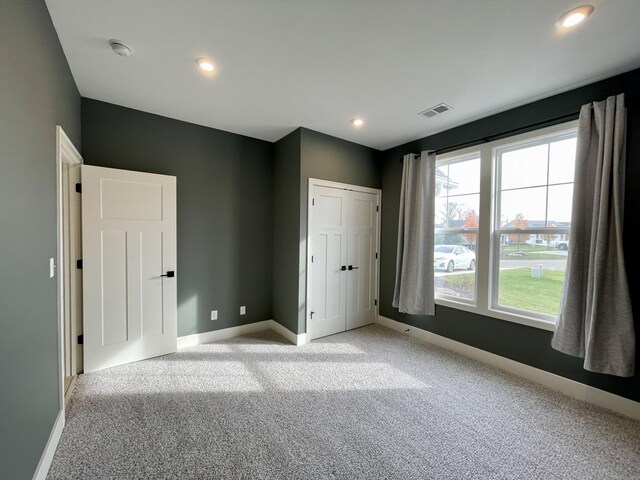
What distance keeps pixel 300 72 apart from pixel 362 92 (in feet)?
2.08

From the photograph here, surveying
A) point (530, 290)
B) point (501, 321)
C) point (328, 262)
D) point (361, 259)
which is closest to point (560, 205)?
point (530, 290)

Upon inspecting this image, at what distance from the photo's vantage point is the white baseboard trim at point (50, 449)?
144cm

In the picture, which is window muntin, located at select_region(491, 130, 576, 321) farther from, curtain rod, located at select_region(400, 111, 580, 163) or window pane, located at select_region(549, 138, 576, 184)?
curtain rod, located at select_region(400, 111, 580, 163)

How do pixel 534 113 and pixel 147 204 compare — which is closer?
pixel 534 113

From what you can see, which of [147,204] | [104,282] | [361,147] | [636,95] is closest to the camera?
[636,95]

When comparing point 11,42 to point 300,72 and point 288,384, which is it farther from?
point 288,384

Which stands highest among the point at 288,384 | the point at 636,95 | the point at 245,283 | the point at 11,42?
the point at 636,95

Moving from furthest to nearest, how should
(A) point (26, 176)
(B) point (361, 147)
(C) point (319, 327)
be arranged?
(B) point (361, 147) < (C) point (319, 327) < (A) point (26, 176)

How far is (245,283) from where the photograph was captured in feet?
12.1

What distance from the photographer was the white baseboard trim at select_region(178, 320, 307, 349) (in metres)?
3.24

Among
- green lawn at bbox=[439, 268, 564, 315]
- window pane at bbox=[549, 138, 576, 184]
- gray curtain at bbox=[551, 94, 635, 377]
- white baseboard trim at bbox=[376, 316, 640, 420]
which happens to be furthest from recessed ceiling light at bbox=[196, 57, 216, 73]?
white baseboard trim at bbox=[376, 316, 640, 420]

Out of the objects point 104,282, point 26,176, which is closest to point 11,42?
point 26,176

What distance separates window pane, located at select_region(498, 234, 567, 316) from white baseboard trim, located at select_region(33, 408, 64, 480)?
3814 mm

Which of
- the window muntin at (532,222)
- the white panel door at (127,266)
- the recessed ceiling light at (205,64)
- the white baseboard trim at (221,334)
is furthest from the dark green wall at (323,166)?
the window muntin at (532,222)
